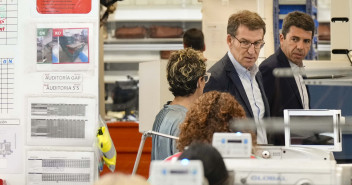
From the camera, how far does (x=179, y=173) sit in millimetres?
1560

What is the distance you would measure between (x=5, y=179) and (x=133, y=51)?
5708 mm

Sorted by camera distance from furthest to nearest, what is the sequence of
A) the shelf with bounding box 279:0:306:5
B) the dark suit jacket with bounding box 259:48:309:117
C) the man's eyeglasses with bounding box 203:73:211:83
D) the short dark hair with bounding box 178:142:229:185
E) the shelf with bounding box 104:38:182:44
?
the shelf with bounding box 104:38:182:44 < the shelf with bounding box 279:0:306:5 < the dark suit jacket with bounding box 259:48:309:117 < the man's eyeglasses with bounding box 203:73:211:83 < the short dark hair with bounding box 178:142:229:185

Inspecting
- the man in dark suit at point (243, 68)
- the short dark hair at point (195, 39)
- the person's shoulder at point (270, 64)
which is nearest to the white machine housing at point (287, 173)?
the man in dark suit at point (243, 68)

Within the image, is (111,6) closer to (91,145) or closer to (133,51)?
(91,145)

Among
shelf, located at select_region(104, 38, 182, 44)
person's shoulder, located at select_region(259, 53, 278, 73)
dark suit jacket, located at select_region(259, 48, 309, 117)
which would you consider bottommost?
dark suit jacket, located at select_region(259, 48, 309, 117)

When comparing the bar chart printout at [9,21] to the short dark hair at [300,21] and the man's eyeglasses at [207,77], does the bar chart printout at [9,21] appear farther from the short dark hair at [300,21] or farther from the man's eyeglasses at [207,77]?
the short dark hair at [300,21]

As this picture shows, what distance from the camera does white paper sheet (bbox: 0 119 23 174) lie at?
3.29 metres

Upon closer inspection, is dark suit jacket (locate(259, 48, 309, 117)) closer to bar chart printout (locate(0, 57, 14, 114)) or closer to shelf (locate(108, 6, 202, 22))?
bar chart printout (locate(0, 57, 14, 114))

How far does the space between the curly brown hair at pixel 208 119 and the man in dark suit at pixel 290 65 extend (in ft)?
3.87

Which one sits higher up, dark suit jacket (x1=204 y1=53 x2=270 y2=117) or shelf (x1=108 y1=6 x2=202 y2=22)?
shelf (x1=108 y1=6 x2=202 y2=22)

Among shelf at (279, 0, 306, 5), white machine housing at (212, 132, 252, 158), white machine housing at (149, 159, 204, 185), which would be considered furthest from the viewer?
shelf at (279, 0, 306, 5)

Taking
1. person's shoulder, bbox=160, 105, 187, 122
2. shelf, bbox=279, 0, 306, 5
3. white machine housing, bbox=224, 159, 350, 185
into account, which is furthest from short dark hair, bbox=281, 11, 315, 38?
white machine housing, bbox=224, 159, 350, 185

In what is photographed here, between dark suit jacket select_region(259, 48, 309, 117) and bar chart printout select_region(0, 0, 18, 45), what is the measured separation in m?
1.40

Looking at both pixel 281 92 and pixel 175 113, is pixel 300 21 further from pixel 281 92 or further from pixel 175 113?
pixel 175 113
